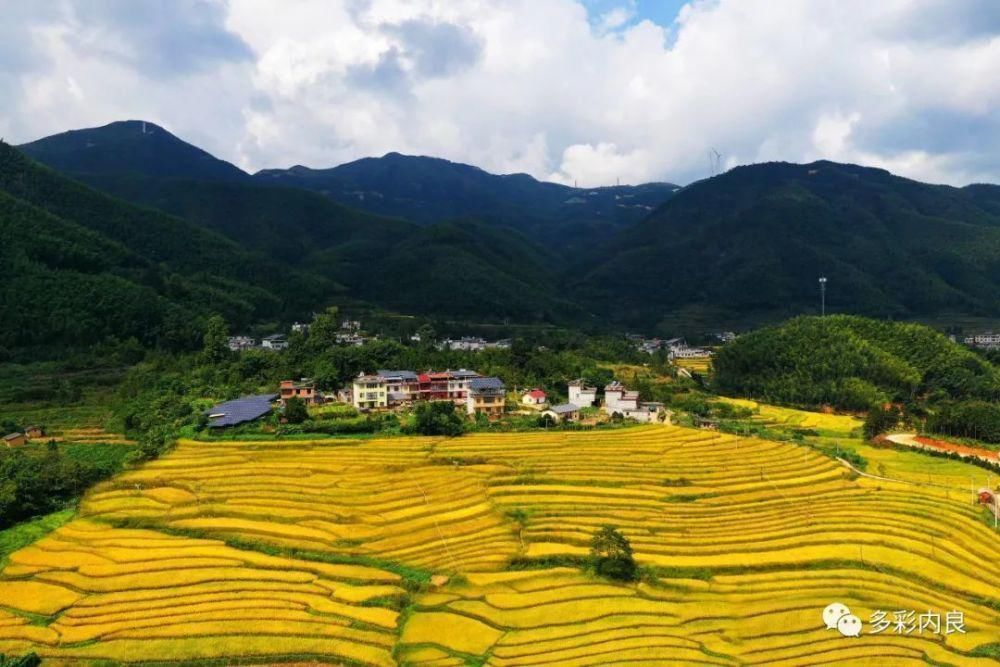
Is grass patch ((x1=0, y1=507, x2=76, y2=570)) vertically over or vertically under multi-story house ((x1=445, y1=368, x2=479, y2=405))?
under

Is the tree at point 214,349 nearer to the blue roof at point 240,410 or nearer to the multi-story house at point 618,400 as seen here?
the blue roof at point 240,410

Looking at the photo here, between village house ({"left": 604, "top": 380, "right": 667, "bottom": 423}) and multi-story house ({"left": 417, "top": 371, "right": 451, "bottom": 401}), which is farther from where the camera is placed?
multi-story house ({"left": 417, "top": 371, "right": 451, "bottom": 401})

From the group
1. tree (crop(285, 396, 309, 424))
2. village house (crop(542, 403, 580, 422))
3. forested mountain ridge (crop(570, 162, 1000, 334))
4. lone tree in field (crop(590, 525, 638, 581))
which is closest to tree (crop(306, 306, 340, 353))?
tree (crop(285, 396, 309, 424))

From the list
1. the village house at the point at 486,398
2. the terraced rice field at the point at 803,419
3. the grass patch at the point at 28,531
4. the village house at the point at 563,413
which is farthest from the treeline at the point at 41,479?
the terraced rice field at the point at 803,419

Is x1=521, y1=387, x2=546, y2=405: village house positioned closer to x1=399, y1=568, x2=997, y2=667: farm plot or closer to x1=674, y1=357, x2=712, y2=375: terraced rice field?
x1=399, y1=568, x2=997, y2=667: farm plot

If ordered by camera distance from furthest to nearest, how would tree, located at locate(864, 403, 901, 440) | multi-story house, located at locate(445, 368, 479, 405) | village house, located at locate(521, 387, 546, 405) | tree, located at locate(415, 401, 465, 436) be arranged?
1. tree, located at locate(864, 403, 901, 440)
2. multi-story house, located at locate(445, 368, 479, 405)
3. village house, located at locate(521, 387, 546, 405)
4. tree, located at locate(415, 401, 465, 436)

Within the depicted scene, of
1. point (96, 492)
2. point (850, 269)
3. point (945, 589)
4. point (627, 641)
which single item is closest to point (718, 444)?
point (945, 589)
